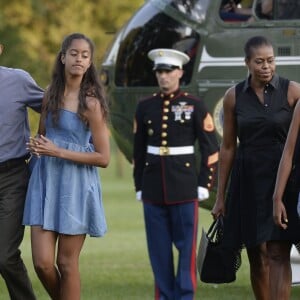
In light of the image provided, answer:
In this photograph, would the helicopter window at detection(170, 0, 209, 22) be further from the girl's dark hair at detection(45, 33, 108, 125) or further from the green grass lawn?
the girl's dark hair at detection(45, 33, 108, 125)

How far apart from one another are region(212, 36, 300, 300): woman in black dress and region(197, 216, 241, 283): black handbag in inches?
6.3

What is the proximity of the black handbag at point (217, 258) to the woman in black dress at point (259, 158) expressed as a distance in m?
0.16

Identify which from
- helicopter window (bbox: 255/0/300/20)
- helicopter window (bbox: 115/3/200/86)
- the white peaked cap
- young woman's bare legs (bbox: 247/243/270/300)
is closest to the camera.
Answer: young woman's bare legs (bbox: 247/243/270/300)

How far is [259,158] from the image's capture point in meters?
9.55

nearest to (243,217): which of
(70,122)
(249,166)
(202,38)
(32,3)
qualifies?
(249,166)

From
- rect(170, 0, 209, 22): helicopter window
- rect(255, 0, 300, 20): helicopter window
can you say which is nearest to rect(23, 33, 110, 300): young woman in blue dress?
rect(255, 0, 300, 20): helicopter window

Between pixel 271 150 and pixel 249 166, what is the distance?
0.66ft

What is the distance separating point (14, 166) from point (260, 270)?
1.75 metres

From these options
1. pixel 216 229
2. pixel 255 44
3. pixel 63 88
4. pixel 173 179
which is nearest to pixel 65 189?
pixel 63 88

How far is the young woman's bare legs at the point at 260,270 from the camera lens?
980 cm

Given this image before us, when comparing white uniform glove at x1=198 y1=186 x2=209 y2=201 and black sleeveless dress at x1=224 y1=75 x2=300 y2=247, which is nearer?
black sleeveless dress at x1=224 y1=75 x2=300 y2=247

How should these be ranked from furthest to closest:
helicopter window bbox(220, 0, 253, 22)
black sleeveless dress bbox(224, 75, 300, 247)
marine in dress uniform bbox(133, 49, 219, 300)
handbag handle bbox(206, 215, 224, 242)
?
helicopter window bbox(220, 0, 253, 22)
marine in dress uniform bbox(133, 49, 219, 300)
handbag handle bbox(206, 215, 224, 242)
black sleeveless dress bbox(224, 75, 300, 247)

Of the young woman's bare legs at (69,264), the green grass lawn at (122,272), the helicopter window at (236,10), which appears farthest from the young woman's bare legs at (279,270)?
the helicopter window at (236,10)

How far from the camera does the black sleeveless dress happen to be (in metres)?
9.48
